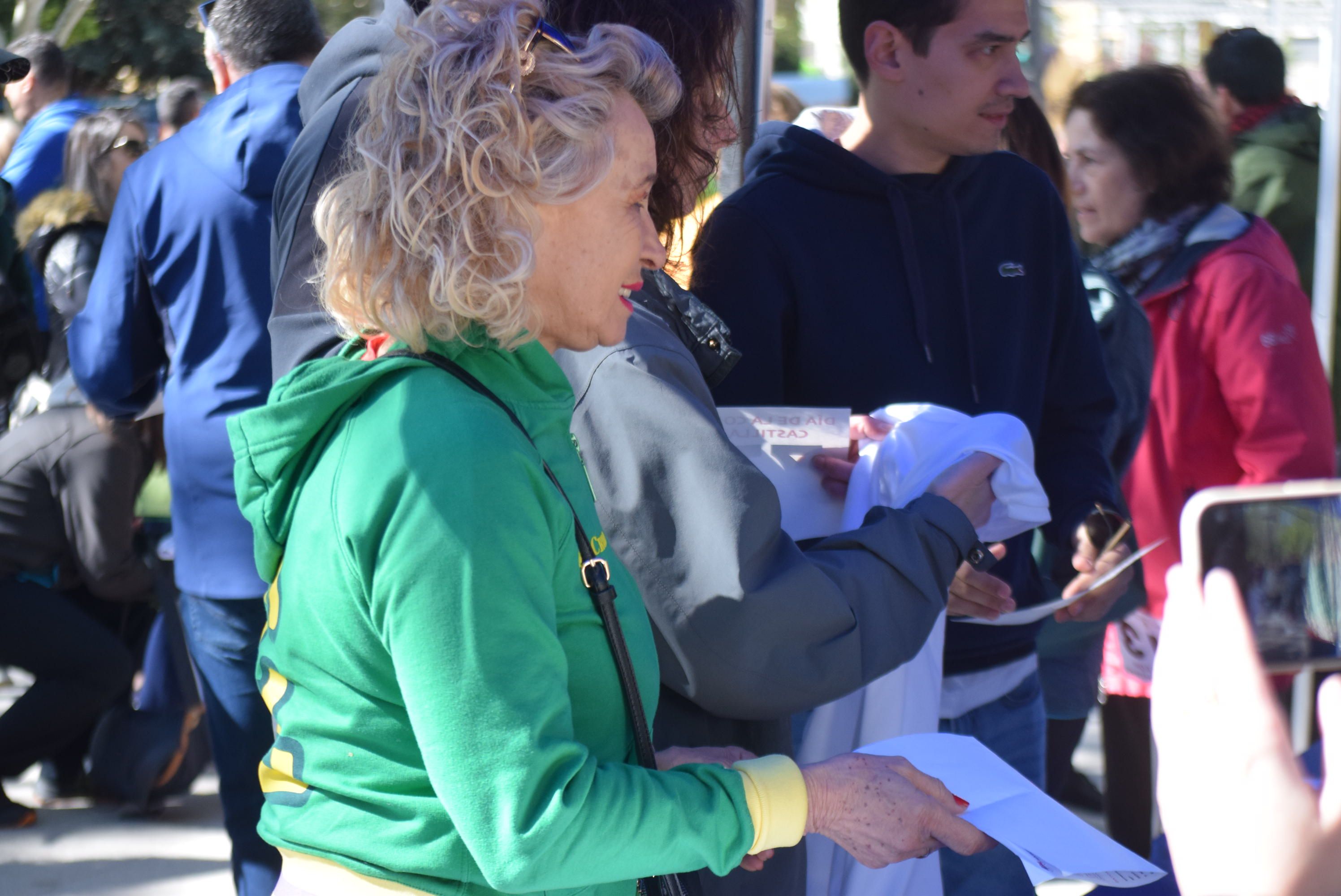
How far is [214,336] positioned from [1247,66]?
346 centimetres

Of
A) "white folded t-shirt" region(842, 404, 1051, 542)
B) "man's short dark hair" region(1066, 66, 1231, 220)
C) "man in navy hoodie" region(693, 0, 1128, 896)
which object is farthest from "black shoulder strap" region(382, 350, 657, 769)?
"man's short dark hair" region(1066, 66, 1231, 220)

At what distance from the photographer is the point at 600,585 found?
122 cm

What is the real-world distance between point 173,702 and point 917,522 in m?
3.38

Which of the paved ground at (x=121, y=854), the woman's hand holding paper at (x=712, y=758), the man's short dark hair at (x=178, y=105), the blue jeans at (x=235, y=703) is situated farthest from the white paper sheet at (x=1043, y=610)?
the man's short dark hair at (x=178, y=105)

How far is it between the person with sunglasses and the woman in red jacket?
2.81 metres

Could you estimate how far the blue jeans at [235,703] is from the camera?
2857 mm

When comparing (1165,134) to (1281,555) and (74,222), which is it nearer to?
(1281,555)

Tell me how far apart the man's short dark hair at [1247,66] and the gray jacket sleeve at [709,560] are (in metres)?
3.61

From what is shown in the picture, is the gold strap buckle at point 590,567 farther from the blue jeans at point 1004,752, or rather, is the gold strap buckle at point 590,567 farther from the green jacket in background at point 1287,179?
the green jacket in background at point 1287,179

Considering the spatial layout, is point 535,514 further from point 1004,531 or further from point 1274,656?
point 1004,531

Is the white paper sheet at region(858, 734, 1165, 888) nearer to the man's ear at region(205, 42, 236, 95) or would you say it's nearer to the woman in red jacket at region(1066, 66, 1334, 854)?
the woman in red jacket at region(1066, 66, 1334, 854)

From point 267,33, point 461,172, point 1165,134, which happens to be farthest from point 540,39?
point 1165,134

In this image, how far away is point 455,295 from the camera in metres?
1.21

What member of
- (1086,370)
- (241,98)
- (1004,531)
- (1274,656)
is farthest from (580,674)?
(241,98)
